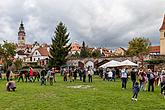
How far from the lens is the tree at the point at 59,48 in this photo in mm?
64625

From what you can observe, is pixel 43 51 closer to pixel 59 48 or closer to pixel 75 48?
pixel 75 48

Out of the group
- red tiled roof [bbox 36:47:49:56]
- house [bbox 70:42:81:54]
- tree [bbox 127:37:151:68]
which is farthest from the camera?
house [bbox 70:42:81:54]

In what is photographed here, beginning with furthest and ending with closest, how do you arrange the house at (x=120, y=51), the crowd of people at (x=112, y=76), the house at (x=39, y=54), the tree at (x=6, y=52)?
1. the house at (x=120, y=51)
2. the house at (x=39, y=54)
3. the tree at (x=6, y=52)
4. the crowd of people at (x=112, y=76)

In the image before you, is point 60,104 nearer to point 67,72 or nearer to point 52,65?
point 67,72

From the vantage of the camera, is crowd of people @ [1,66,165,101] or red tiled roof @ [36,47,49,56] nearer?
crowd of people @ [1,66,165,101]

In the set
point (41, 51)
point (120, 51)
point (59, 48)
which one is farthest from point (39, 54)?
point (59, 48)

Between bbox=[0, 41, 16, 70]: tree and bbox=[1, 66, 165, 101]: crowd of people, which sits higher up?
bbox=[0, 41, 16, 70]: tree

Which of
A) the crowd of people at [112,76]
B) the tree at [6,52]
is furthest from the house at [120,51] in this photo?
the crowd of people at [112,76]

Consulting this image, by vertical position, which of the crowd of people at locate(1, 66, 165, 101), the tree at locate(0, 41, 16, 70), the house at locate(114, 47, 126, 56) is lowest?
the crowd of people at locate(1, 66, 165, 101)

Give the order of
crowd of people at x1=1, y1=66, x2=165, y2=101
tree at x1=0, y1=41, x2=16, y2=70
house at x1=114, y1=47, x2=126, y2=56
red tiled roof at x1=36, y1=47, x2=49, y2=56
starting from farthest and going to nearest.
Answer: house at x1=114, y1=47, x2=126, y2=56 → red tiled roof at x1=36, y1=47, x2=49, y2=56 → tree at x1=0, y1=41, x2=16, y2=70 → crowd of people at x1=1, y1=66, x2=165, y2=101

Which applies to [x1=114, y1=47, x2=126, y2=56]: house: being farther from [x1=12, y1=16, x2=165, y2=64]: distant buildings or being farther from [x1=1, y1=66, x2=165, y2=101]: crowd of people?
[x1=1, y1=66, x2=165, y2=101]: crowd of people

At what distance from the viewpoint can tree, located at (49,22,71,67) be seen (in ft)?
212

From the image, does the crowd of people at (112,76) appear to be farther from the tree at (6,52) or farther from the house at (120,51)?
the house at (120,51)

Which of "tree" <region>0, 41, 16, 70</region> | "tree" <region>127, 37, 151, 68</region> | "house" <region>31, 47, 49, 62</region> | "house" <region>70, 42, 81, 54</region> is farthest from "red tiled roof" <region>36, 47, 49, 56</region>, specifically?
"tree" <region>0, 41, 16, 70</region>
